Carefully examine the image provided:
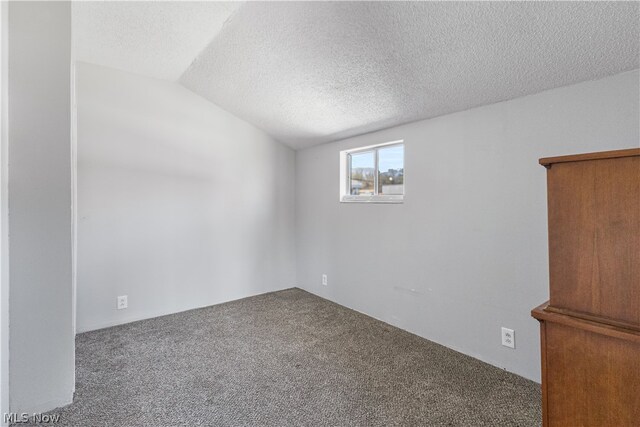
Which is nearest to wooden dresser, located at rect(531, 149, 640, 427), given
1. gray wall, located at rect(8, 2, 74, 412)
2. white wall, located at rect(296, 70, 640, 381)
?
white wall, located at rect(296, 70, 640, 381)

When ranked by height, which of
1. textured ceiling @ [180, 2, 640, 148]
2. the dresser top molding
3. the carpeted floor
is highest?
textured ceiling @ [180, 2, 640, 148]

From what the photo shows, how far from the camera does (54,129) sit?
5.25ft

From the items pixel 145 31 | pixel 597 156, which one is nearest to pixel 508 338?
pixel 597 156

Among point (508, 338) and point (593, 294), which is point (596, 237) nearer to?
point (593, 294)

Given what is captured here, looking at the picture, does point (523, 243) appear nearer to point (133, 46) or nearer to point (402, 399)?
point (402, 399)

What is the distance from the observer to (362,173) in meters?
3.21

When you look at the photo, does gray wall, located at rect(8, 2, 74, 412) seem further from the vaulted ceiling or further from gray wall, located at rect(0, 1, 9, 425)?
the vaulted ceiling

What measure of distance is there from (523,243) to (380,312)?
142 cm

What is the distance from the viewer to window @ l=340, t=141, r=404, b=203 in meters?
2.78

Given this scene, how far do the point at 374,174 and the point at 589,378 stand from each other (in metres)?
2.42

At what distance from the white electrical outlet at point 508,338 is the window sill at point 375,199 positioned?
121 centimetres

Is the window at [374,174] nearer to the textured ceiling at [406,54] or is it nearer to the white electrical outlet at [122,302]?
the textured ceiling at [406,54]

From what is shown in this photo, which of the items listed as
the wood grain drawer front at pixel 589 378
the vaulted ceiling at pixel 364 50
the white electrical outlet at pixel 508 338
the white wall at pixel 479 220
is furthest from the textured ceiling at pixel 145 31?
the white electrical outlet at pixel 508 338

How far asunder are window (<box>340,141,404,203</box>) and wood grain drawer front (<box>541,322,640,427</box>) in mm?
1860
